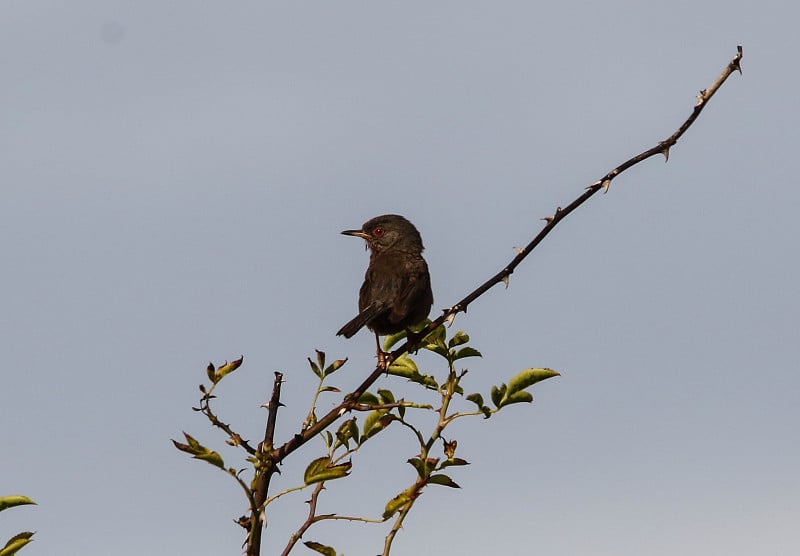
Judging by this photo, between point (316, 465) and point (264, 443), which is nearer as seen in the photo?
point (264, 443)

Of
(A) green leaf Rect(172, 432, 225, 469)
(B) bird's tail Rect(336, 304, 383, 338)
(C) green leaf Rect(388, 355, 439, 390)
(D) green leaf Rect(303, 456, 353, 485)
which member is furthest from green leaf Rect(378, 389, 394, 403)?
(B) bird's tail Rect(336, 304, 383, 338)

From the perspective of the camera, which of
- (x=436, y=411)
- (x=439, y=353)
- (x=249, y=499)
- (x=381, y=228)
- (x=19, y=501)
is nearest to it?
(x=249, y=499)

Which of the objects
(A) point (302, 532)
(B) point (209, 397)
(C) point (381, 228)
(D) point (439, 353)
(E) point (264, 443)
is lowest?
(A) point (302, 532)

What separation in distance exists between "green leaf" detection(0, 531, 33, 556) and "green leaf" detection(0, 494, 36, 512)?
12 centimetres

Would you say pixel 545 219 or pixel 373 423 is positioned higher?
pixel 545 219

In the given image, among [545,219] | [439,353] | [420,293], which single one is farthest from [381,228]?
[545,219]

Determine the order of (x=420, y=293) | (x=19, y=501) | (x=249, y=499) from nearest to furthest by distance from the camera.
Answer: (x=249, y=499)
(x=19, y=501)
(x=420, y=293)

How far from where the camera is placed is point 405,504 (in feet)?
13.6

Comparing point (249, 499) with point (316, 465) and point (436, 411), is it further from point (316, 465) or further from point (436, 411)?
point (436, 411)

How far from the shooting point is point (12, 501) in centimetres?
413

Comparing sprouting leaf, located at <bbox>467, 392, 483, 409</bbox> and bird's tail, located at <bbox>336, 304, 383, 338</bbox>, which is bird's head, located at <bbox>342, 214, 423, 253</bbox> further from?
sprouting leaf, located at <bbox>467, 392, 483, 409</bbox>

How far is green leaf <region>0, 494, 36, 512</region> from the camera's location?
13.4 ft

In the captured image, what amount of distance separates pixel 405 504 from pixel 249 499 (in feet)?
2.17

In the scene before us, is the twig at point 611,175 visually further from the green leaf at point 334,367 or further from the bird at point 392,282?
the bird at point 392,282
